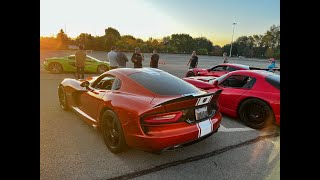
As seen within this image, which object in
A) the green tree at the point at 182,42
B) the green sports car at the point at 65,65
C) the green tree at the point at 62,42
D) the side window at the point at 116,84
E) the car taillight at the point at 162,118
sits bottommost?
the car taillight at the point at 162,118

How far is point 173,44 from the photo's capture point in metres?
62.3

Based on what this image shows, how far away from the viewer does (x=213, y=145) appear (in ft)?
12.2

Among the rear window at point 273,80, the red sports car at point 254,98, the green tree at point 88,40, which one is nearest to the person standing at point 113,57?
the red sports car at point 254,98

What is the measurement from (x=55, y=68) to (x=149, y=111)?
10649mm

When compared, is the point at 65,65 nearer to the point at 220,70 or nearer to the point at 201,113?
the point at 220,70

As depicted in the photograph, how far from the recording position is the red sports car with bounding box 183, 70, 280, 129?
4.41 meters

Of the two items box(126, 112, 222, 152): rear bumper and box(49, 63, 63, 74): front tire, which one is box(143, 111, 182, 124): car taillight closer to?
box(126, 112, 222, 152): rear bumper

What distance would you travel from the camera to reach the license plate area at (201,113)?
10.3 feet

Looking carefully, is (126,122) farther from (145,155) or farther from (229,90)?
(229,90)

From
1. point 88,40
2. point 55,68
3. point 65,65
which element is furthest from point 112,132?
point 88,40

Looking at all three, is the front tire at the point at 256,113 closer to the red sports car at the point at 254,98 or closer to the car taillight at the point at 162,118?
the red sports car at the point at 254,98

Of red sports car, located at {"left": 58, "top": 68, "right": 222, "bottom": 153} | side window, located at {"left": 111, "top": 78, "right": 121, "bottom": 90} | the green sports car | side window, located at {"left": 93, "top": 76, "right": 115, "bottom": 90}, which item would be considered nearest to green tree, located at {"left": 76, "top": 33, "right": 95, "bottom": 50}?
the green sports car

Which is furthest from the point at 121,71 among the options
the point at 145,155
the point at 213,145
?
the point at 213,145
